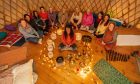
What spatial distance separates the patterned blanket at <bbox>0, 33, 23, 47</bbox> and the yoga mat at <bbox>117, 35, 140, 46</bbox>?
192cm

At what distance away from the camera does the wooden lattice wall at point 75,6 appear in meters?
3.93

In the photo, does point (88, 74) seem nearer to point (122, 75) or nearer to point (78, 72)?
point (78, 72)

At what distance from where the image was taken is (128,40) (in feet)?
12.8

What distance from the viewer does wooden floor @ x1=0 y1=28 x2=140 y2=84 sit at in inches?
126

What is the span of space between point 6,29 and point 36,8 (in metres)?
0.76

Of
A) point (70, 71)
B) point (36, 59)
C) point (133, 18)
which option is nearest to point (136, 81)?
point (70, 71)

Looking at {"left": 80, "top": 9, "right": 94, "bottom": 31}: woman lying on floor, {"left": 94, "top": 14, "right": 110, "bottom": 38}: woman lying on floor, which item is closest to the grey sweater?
{"left": 80, "top": 9, "right": 94, "bottom": 31}: woman lying on floor

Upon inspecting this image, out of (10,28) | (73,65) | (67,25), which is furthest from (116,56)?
(10,28)

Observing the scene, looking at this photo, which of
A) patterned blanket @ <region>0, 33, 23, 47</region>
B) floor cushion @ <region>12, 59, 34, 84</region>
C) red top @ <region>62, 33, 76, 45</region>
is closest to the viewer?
floor cushion @ <region>12, 59, 34, 84</region>

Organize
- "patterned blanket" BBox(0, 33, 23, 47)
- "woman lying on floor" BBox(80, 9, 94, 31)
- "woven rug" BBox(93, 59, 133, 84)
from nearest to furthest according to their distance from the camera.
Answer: "woven rug" BBox(93, 59, 133, 84) → "patterned blanket" BBox(0, 33, 23, 47) → "woman lying on floor" BBox(80, 9, 94, 31)

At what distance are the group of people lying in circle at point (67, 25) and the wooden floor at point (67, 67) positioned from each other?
0.15 m

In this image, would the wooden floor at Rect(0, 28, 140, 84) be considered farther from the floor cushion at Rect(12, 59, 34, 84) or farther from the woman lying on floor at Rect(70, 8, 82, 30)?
the woman lying on floor at Rect(70, 8, 82, 30)

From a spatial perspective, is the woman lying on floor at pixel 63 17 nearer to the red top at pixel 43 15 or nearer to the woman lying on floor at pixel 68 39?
the red top at pixel 43 15

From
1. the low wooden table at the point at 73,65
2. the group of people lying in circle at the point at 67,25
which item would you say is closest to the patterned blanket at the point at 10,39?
the group of people lying in circle at the point at 67,25
